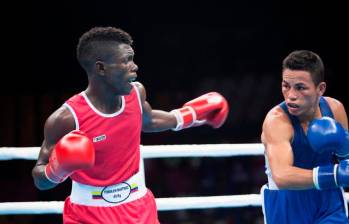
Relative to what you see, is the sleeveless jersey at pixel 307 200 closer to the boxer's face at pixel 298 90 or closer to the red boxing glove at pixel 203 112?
the boxer's face at pixel 298 90

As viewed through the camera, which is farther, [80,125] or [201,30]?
[201,30]

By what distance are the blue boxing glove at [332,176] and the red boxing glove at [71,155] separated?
801 millimetres

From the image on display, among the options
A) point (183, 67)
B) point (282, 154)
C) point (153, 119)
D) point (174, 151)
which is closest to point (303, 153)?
point (282, 154)

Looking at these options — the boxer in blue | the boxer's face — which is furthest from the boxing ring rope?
the boxer's face

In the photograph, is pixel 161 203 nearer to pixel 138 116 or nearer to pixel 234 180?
pixel 138 116

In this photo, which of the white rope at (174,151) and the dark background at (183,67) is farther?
the dark background at (183,67)

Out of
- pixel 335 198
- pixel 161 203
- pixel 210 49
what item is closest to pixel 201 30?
pixel 210 49

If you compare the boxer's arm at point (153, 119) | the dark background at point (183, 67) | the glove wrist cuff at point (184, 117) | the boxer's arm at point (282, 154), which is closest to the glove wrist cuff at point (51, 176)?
the boxer's arm at point (153, 119)

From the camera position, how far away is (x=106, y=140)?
2260 millimetres

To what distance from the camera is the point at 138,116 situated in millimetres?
2404

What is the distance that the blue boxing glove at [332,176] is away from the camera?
6.95 feet

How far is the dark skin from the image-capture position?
221cm

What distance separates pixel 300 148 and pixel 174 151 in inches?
29.9

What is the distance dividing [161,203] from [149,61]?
14.2 feet
